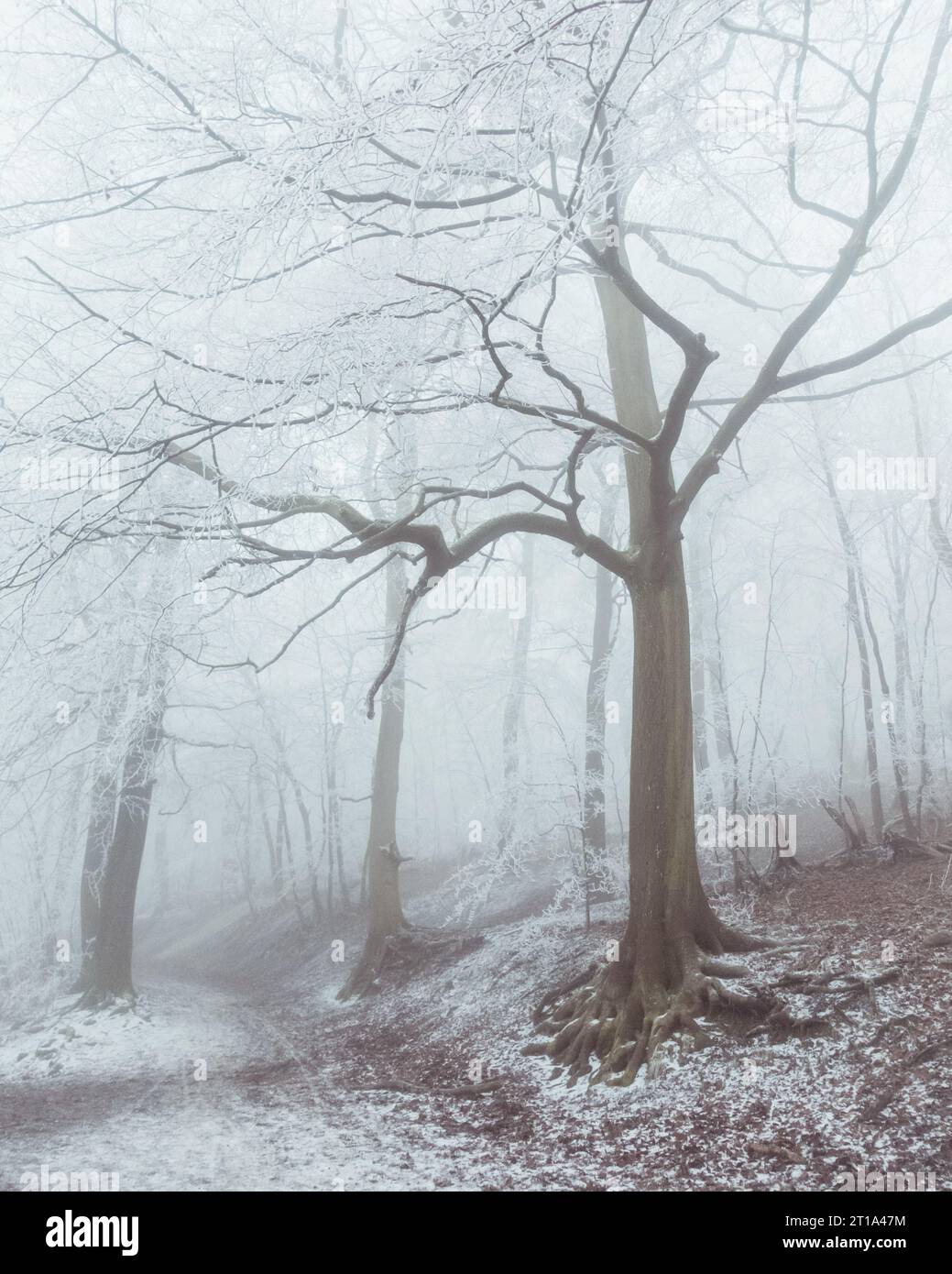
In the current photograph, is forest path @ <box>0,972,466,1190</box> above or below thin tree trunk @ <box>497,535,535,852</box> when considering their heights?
below

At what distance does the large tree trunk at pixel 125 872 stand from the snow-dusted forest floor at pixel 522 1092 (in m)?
1.36

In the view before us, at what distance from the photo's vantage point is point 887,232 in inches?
286

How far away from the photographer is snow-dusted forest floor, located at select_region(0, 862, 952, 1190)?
4.34m

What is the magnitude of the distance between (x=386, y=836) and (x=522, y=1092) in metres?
7.23

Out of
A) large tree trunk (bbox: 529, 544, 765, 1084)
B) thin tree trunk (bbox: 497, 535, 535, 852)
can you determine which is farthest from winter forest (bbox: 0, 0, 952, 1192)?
thin tree trunk (bbox: 497, 535, 535, 852)

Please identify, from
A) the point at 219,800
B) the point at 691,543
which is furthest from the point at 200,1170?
the point at 219,800

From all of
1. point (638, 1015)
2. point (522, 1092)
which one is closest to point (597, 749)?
point (638, 1015)

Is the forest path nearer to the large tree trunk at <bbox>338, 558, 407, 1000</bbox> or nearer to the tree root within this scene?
the tree root

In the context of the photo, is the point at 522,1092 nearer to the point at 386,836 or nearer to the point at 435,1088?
the point at 435,1088

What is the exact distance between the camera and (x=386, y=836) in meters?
12.9

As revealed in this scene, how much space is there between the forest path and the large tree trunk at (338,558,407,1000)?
111cm

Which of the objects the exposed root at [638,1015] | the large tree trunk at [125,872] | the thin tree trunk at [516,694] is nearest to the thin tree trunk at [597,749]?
the thin tree trunk at [516,694]

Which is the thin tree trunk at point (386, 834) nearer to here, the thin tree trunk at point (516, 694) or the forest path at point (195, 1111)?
the forest path at point (195, 1111)
